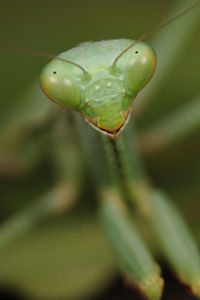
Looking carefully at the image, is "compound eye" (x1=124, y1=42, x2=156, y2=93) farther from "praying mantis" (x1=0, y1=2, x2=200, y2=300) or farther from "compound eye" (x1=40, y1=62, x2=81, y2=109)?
"compound eye" (x1=40, y1=62, x2=81, y2=109)

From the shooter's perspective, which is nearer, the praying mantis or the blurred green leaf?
the praying mantis

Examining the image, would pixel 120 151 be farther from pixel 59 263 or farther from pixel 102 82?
pixel 59 263

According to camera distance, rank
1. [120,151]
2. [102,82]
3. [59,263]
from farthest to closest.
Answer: [59,263], [120,151], [102,82]

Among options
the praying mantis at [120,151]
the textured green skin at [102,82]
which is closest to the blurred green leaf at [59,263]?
the praying mantis at [120,151]

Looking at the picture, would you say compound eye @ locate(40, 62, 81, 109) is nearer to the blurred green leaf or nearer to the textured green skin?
the textured green skin

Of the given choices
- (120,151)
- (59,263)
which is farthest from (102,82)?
(59,263)

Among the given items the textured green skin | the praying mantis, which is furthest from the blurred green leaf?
the textured green skin

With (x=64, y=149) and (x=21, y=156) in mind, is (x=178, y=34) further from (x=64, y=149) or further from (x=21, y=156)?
(x=21, y=156)

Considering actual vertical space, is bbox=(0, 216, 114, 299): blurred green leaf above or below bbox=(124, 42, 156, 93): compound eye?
below
